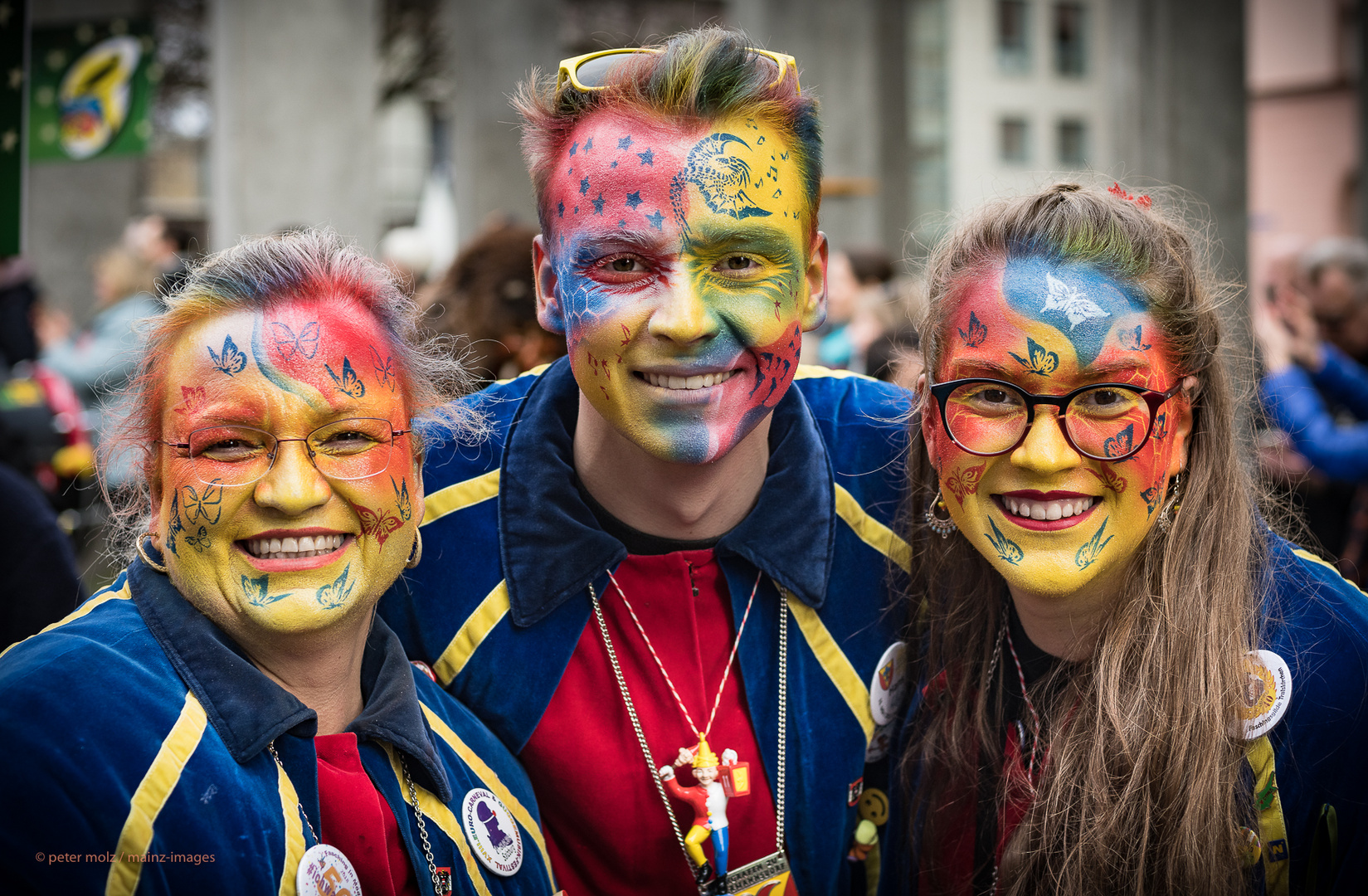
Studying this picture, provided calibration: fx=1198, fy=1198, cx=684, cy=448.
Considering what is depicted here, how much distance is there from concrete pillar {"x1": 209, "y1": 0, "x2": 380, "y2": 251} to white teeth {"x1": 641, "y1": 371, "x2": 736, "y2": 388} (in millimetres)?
5694

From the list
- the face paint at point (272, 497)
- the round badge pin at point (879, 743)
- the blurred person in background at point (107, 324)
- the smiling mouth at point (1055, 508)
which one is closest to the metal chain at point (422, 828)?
the face paint at point (272, 497)

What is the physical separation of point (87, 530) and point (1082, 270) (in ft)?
17.4

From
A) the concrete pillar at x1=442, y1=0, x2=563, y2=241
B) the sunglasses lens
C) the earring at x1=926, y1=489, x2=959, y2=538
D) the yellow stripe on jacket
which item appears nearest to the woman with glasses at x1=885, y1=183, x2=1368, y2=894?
the earring at x1=926, y1=489, x2=959, y2=538

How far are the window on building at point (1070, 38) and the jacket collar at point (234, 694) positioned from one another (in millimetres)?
10224

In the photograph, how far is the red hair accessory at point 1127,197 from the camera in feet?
7.35

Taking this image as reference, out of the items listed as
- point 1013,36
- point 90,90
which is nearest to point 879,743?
point 90,90

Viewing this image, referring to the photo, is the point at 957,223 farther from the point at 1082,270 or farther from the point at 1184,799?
the point at 1184,799

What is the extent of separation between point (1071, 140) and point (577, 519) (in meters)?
9.75

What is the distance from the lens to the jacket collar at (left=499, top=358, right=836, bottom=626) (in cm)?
242

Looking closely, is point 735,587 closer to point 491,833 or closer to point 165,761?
point 491,833

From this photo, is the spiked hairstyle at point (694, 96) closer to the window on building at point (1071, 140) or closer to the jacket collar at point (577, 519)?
the jacket collar at point (577, 519)

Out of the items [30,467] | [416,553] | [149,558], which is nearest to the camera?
[149,558]

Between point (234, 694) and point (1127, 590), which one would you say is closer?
point (234, 694)

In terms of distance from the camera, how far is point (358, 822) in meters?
1.96
